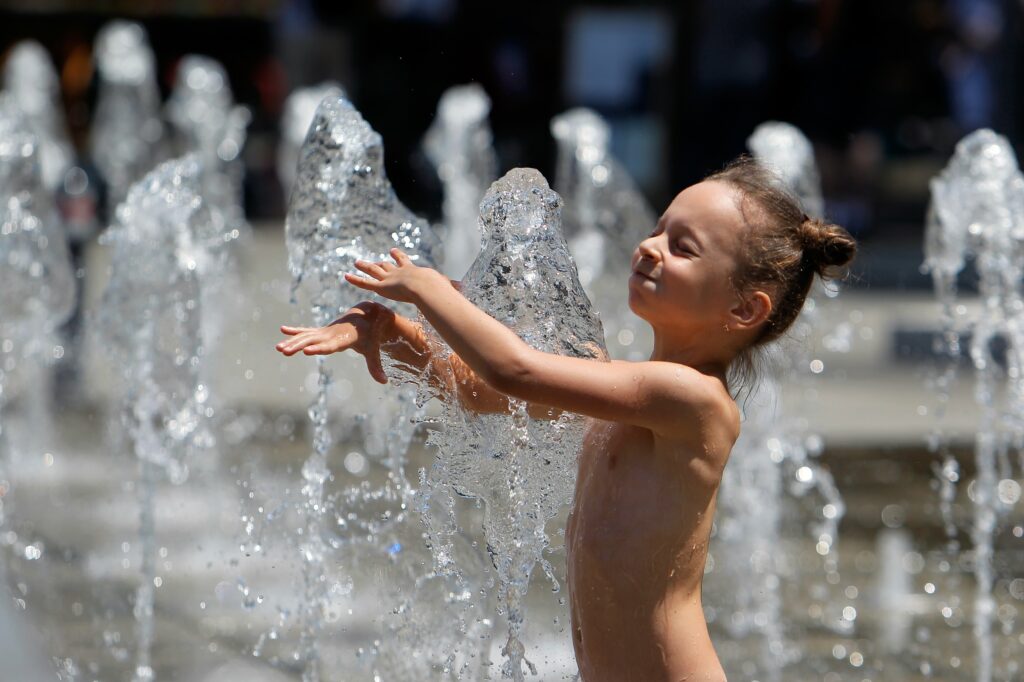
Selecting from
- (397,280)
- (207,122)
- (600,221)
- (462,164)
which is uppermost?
(397,280)

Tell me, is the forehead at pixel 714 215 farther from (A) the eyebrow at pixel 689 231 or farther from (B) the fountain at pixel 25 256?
(B) the fountain at pixel 25 256

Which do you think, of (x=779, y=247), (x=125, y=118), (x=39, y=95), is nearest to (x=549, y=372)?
(x=779, y=247)

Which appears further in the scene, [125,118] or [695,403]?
[125,118]

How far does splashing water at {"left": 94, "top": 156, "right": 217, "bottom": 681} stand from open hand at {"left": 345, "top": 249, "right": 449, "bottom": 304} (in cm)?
232

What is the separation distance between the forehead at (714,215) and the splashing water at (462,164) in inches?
211

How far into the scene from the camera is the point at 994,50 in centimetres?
1077

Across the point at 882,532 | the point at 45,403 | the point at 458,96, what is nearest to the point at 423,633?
the point at 882,532

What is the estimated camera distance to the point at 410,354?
217cm

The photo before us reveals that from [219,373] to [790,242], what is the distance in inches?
213

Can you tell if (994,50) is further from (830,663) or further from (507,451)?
(507,451)

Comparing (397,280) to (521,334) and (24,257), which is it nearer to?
(521,334)

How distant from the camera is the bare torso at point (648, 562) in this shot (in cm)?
205

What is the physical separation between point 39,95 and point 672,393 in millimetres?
10939

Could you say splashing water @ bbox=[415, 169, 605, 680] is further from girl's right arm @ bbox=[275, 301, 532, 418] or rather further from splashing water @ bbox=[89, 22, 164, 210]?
splashing water @ bbox=[89, 22, 164, 210]
